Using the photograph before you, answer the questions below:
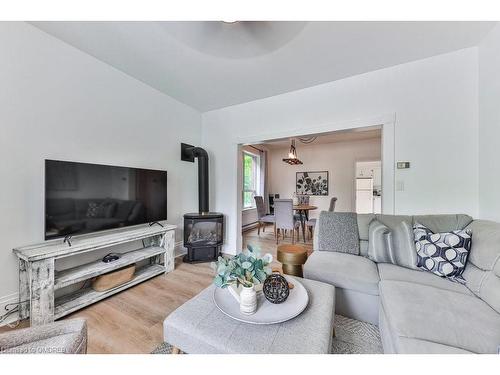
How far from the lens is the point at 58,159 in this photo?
6.43 ft

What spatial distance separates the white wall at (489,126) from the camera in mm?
1744

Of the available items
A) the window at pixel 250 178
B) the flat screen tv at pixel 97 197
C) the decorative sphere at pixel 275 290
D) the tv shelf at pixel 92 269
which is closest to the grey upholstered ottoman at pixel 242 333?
the decorative sphere at pixel 275 290

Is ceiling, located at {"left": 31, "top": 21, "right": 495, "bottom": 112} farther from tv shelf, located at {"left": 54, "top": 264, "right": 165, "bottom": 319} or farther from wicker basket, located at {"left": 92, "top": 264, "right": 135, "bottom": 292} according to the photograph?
tv shelf, located at {"left": 54, "top": 264, "right": 165, "bottom": 319}

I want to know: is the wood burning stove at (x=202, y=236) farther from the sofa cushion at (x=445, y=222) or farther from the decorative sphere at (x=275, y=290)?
the sofa cushion at (x=445, y=222)

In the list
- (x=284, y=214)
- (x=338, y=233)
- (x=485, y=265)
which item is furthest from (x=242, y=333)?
(x=284, y=214)

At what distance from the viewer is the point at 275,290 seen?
1223 millimetres

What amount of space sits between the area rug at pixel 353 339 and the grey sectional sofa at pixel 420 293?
3.0 inches

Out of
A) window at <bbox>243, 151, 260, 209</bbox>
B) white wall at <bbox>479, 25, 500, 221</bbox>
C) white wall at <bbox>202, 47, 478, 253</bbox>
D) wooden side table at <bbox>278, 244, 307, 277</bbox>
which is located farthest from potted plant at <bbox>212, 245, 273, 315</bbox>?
window at <bbox>243, 151, 260, 209</bbox>

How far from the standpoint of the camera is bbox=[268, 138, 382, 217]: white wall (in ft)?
18.0

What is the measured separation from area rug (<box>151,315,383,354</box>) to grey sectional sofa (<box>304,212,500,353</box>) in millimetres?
76

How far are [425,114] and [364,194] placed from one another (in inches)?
146

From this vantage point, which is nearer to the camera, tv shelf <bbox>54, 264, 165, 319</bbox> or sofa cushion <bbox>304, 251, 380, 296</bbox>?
sofa cushion <bbox>304, 251, 380, 296</bbox>
